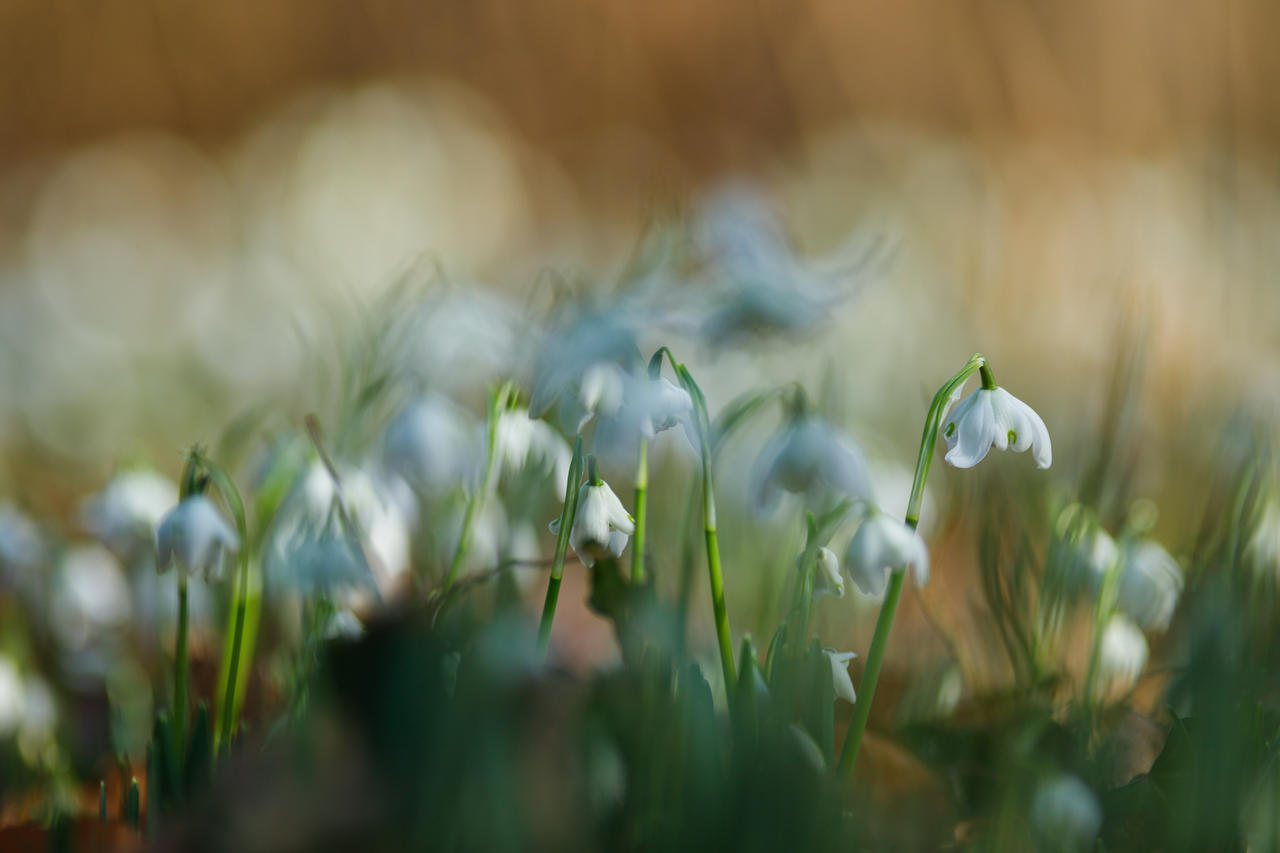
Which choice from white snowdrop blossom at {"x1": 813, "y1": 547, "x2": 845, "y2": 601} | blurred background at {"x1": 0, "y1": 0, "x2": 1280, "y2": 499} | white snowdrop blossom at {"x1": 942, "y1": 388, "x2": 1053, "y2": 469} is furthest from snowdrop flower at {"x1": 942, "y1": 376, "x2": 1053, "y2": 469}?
blurred background at {"x1": 0, "y1": 0, "x2": 1280, "y2": 499}

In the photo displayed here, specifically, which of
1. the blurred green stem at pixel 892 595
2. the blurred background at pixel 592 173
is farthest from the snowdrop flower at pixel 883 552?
the blurred background at pixel 592 173

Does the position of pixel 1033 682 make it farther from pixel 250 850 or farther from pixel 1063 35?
pixel 1063 35

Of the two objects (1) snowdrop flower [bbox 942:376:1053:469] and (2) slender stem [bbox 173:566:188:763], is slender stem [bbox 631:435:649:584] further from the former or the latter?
(2) slender stem [bbox 173:566:188:763]

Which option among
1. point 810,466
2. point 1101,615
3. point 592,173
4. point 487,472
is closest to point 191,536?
point 487,472

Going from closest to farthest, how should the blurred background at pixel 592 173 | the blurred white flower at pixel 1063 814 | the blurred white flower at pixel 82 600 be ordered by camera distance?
the blurred white flower at pixel 1063 814
the blurred white flower at pixel 82 600
the blurred background at pixel 592 173

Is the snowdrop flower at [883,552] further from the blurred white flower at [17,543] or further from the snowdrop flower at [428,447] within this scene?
the blurred white flower at [17,543]

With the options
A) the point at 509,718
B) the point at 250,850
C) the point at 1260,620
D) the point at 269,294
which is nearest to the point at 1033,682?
the point at 1260,620

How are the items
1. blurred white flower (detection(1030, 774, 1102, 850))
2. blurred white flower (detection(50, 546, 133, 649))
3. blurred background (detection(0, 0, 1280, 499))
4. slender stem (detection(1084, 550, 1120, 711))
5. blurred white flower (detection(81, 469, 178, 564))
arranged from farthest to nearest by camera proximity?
blurred background (detection(0, 0, 1280, 499)) < blurred white flower (detection(50, 546, 133, 649)) < blurred white flower (detection(81, 469, 178, 564)) < slender stem (detection(1084, 550, 1120, 711)) < blurred white flower (detection(1030, 774, 1102, 850))
